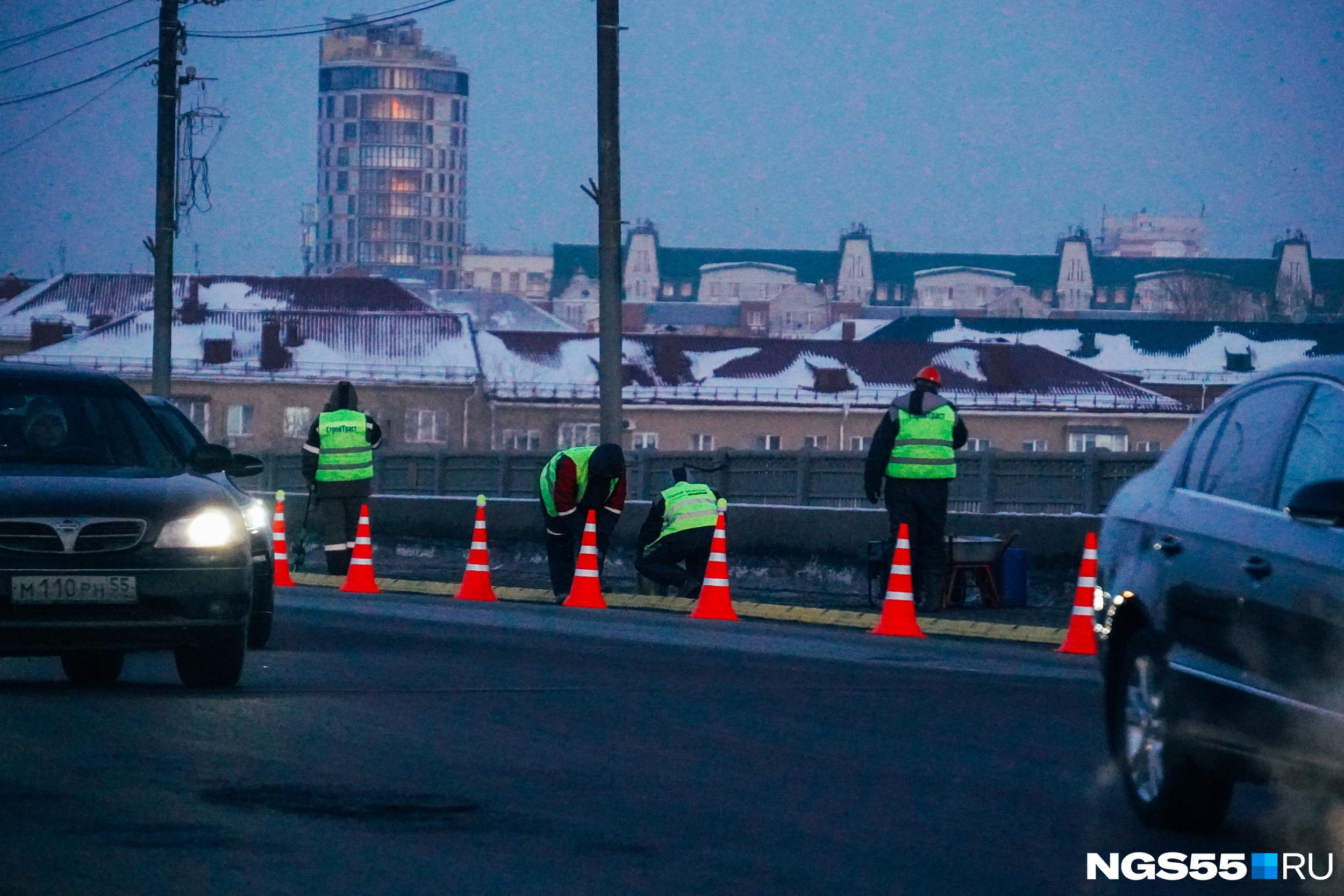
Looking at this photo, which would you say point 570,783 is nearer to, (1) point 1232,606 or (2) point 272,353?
(1) point 1232,606

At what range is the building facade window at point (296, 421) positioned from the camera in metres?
99.2

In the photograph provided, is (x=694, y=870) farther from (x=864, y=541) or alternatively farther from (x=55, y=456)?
(x=864, y=541)

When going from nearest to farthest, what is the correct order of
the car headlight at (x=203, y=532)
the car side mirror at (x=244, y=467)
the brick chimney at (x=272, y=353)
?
the car headlight at (x=203, y=532) < the car side mirror at (x=244, y=467) < the brick chimney at (x=272, y=353)

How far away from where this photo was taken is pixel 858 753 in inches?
368

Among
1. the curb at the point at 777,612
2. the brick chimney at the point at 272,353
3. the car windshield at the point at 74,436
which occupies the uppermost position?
the brick chimney at the point at 272,353

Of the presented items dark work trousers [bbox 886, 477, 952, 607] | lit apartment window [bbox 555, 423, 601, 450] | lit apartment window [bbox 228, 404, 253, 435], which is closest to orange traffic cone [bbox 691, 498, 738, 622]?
dark work trousers [bbox 886, 477, 952, 607]

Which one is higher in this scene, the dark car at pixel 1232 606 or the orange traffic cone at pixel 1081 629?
the dark car at pixel 1232 606

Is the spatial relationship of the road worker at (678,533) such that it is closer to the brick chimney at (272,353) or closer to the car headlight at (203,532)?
the car headlight at (203,532)

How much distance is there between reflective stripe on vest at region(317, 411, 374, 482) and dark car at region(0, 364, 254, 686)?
10156 mm

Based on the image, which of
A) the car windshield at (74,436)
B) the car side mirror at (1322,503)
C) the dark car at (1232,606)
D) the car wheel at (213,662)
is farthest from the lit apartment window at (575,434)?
the car side mirror at (1322,503)

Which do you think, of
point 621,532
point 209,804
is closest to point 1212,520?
point 209,804

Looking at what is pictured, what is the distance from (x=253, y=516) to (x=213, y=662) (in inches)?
74.7

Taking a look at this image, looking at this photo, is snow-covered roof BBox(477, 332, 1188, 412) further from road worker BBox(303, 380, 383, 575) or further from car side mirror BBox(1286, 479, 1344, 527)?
car side mirror BBox(1286, 479, 1344, 527)

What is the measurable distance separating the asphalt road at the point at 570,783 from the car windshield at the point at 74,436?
1032mm
